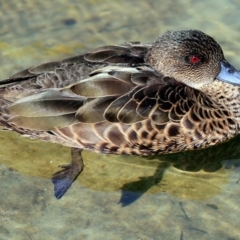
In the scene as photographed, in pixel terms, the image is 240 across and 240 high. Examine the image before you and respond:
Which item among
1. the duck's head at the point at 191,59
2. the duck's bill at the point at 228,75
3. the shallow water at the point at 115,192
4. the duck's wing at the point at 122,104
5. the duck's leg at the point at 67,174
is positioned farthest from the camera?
the duck's bill at the point at 228,75

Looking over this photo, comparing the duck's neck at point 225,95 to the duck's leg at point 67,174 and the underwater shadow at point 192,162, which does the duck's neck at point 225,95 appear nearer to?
the underwater shadow at point 192,162

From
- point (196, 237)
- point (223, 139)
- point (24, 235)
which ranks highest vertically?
point (223, 139)

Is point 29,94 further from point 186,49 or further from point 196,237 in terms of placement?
point 196,237

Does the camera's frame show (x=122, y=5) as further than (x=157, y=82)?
Yes

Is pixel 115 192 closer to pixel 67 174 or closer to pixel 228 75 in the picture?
pixel 67 174

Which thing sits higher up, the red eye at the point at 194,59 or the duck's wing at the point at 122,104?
the red eye at the point at 194,59

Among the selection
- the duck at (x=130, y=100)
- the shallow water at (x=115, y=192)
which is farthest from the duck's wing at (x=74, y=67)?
the shallow water at (x=115, y=192)

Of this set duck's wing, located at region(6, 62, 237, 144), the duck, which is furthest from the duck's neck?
duck's wing, located at region(6, 62, 237, 144)

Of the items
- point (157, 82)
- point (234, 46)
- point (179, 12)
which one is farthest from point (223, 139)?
point (179, 12)
